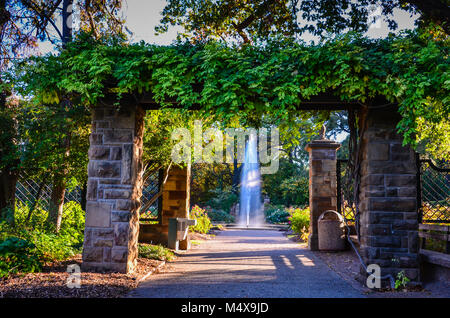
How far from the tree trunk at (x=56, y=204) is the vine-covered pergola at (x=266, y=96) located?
2.00 m

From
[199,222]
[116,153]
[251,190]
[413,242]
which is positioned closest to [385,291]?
[413,242]

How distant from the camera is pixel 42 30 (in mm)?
8180

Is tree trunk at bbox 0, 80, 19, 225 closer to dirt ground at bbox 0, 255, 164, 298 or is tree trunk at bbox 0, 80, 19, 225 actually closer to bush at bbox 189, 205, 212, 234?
dirt ground at bbox 0, 255, 164, 298

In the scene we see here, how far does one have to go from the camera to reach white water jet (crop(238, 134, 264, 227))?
24.2 meters

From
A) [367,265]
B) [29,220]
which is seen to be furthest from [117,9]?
[367,265]

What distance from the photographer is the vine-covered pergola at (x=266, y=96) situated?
4555 mm

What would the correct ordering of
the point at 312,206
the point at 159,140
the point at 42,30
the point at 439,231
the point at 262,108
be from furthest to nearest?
the point at 312,206, the point at 42,30, the point at 159,140, the point at 439,231, the point at 262,108

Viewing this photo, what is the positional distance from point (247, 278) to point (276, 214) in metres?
16.6

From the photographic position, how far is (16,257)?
5.06 m

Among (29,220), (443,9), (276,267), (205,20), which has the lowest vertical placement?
(276,267)

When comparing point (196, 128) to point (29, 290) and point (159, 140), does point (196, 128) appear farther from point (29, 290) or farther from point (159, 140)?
point (29, 290)

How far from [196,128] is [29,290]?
5.26 m

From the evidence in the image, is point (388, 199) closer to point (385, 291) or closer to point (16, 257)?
point (385, 291)

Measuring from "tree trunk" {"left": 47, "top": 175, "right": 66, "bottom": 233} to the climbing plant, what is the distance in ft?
8.41
